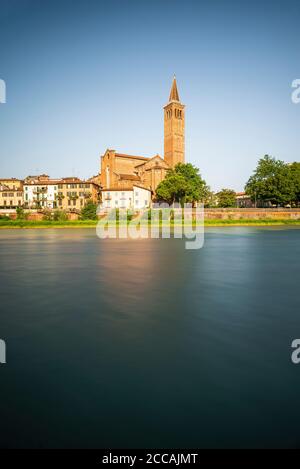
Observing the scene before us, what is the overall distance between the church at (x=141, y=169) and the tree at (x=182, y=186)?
27.2 ft

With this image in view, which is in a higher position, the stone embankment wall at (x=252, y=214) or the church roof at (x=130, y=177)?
the church roof at (x=130, y=177)

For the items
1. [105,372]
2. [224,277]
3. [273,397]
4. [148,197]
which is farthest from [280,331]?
[148,197]

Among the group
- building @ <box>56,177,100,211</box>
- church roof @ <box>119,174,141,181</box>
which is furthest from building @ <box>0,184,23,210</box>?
church roof @ <box>119,174,141,181</box>

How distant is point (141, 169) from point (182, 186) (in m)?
29.5

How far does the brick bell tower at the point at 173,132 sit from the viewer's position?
369 ft

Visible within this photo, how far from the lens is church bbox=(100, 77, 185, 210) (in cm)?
9344

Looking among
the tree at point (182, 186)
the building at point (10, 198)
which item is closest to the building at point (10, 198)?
the building at point (10, 198)

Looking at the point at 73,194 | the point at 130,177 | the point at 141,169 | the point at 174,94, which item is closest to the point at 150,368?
the point at 73,194

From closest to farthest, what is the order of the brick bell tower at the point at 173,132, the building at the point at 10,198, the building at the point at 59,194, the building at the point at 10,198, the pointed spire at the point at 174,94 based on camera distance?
the building at the point at 59,194 < the building at the point at 10,198 < the building at the point at 10,198 < the brick bell tower at the point at 173,132 < the pointed spire at the point at 174,94

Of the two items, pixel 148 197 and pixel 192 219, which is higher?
pixel 148 197

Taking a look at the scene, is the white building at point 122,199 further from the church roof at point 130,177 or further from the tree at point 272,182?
the tree at point 272,182

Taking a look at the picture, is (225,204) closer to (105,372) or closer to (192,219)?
(192,219)

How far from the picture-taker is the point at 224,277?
1550 cm

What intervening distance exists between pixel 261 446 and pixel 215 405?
32.0 inches
